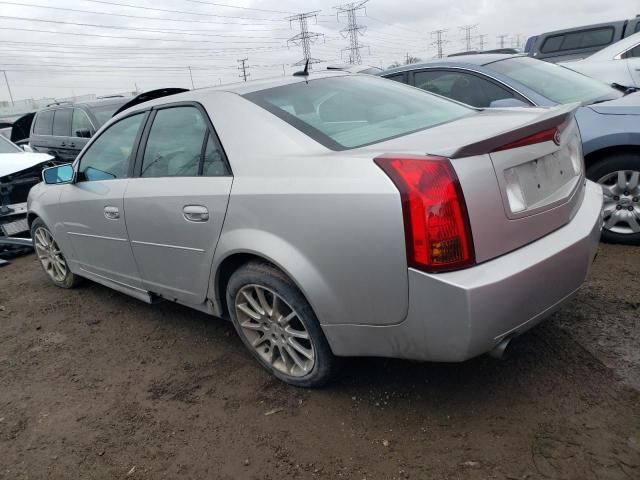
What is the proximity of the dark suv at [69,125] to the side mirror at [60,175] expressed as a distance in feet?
15.3

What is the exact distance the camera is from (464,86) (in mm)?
4918

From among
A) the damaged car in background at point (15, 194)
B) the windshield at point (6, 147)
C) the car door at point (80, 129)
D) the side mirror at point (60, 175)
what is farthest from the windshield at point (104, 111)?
the side mirror at point (60, 175)

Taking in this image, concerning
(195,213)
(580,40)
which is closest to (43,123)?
(195,213)

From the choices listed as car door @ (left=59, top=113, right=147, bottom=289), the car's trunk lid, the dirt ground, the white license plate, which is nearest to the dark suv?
the white license plate

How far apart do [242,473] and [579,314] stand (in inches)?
83.6

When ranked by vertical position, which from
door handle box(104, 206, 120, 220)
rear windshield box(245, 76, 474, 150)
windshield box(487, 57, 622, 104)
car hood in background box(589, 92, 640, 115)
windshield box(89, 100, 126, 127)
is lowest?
door handle box(104, 206, 120, 220)

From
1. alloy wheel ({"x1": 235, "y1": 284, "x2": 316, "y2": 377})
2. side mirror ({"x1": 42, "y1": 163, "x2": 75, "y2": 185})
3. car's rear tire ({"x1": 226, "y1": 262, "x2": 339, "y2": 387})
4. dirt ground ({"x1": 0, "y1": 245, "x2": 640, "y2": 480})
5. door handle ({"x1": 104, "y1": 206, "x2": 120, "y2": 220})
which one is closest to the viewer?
dirt ground ({"x1": 0, "y1": 245, "x2": 640, "y2": 480})

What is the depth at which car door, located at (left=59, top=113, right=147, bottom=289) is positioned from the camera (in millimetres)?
3369

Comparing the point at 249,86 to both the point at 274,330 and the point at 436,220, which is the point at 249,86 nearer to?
the point at 274,330

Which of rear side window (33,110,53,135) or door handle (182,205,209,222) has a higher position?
door handle (182,205,209,222)

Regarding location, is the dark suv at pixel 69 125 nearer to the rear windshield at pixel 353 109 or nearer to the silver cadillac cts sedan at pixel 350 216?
the silver cadillac cts sedan at pixel 350 216

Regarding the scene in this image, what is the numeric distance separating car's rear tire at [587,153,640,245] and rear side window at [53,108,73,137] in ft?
27.6

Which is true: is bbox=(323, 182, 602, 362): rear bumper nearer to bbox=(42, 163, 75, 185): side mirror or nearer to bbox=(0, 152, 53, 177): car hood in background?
bbox=(42, 163, 75, 185): side mirror

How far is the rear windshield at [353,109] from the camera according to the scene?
2500 millimetres
